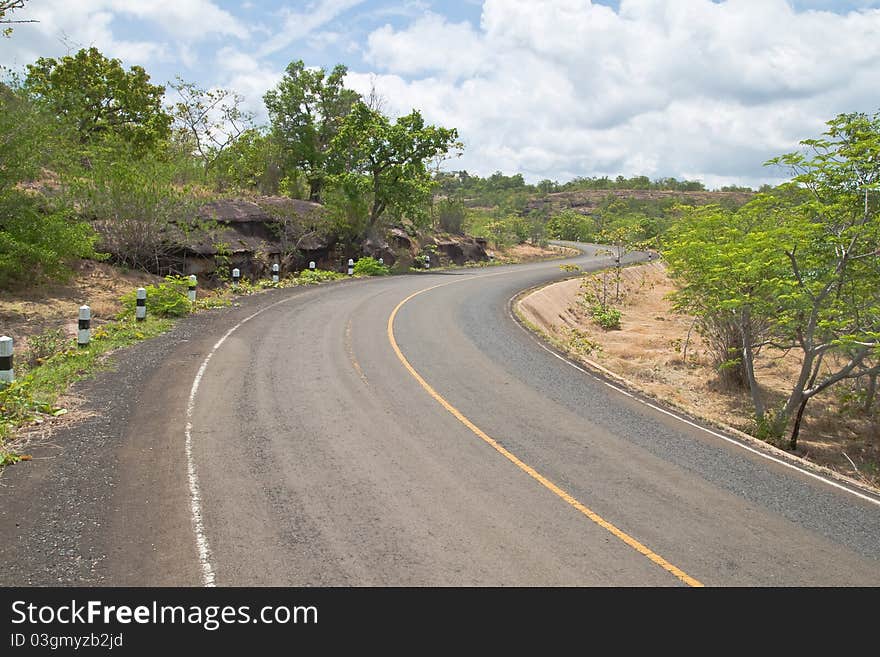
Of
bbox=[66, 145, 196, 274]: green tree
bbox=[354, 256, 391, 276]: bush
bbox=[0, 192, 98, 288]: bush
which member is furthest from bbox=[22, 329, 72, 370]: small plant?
bbox=[354, 256, 391, 276]: bush

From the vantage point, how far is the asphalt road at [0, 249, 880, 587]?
18.0 feet

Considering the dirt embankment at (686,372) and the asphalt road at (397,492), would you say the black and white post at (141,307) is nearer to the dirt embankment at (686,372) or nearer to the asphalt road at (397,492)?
the asphalt road at (397,492)

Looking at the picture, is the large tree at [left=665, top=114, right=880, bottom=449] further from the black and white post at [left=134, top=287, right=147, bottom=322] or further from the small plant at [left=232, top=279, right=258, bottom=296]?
the small plant at [left=232, top=279, right=258, bottom=296]

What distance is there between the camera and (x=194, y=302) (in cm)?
1867

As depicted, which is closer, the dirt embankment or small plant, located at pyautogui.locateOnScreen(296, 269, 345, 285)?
the dirt embankment

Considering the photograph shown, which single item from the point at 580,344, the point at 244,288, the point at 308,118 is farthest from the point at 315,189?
the point at 580,344

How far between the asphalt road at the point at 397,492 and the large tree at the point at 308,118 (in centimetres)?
2761

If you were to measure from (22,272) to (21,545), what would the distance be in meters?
13.4

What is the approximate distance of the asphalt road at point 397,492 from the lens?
549 cm

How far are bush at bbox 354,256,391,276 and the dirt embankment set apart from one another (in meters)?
9.29

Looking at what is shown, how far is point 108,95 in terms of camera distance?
105 ft
